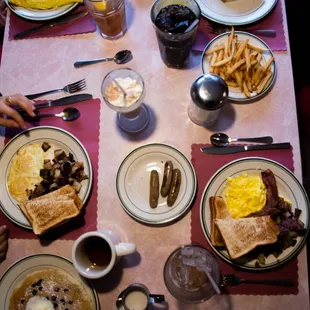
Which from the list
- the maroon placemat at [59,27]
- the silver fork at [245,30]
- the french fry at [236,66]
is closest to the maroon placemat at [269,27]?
the silver fork at [245,30]

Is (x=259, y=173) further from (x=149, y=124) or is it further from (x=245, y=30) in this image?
(x=245, y=30)

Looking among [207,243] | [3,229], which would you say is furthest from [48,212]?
[207,243]

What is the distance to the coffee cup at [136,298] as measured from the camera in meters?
1.56

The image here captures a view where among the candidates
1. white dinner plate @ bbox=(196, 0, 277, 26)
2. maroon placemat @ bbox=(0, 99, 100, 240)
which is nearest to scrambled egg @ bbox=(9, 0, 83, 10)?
maroon placemat @ bbox=(0, 99, 100, 240)

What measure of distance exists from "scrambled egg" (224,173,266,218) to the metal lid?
1.12ft

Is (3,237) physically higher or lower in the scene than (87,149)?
lower

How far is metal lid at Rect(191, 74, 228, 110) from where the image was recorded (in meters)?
1.61

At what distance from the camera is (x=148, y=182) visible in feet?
5.71

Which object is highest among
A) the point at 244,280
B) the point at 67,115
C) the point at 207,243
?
the point at 67,115

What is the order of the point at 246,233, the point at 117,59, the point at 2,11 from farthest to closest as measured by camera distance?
the point at 2,11 < the point at 117,59 < the point at 246,233

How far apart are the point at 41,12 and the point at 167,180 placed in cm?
114

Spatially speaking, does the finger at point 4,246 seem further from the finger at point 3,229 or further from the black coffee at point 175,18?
the black coffee at point 175,18

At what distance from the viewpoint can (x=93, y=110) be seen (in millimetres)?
1860

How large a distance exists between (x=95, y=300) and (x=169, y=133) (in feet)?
2.71
